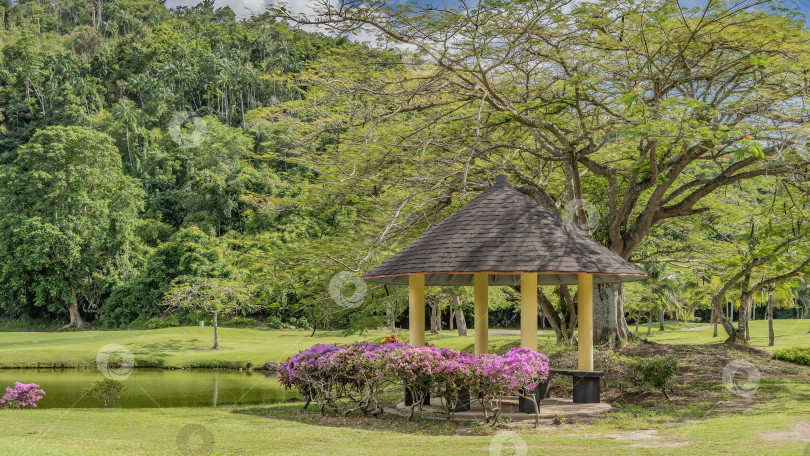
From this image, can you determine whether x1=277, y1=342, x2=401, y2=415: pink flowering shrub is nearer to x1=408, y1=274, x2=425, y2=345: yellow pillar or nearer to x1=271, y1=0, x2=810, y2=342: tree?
x1=408, y1=274, x2=425, y2=345: yellow pillar

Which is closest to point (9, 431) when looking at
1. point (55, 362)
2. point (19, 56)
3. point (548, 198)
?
point (548, 198)

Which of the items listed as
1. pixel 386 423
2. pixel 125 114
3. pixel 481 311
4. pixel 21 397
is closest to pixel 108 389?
pixel 21 397

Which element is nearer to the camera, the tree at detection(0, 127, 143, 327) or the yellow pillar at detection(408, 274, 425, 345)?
the yellow pillar at detection(408, 274, 425, 345)

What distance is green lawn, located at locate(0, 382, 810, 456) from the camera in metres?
7.37

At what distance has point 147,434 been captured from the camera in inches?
361

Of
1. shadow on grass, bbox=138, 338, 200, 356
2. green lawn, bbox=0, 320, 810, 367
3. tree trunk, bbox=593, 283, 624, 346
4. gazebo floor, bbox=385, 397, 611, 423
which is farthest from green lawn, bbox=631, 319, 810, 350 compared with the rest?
gazebo floor, bbox=385, 397, 611, 423

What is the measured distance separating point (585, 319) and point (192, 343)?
25216 mm

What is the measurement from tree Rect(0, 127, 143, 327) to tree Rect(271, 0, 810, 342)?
118 ft

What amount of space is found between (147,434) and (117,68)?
83.9 metres

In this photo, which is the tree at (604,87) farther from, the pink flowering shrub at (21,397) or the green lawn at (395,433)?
the pink flowering shrub at (21,397)

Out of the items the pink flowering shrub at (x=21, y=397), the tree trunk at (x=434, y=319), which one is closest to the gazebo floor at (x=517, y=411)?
the pink flowering shrub at (x=21, y=397)

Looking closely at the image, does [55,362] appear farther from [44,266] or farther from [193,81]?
[193,81]

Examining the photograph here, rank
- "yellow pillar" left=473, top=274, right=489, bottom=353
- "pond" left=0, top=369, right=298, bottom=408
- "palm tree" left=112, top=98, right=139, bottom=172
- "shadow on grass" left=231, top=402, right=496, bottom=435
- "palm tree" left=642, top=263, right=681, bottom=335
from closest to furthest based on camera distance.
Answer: "shadow on grass" left=231, top=402, right=496, bottom=435, "yellow pillar" left=473, top=274, right=489, bottom=353, "pond" left=0, top=369, right=298, bottom=408, "palm tree" left=642, top=263, right=681, bottom=335, "palm tree" left=112, top=98, right=139, bottom=172

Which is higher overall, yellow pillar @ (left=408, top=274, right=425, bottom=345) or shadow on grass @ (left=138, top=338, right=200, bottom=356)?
yellow pillar @ (left=408, top=274, right=425, bottom=345)
